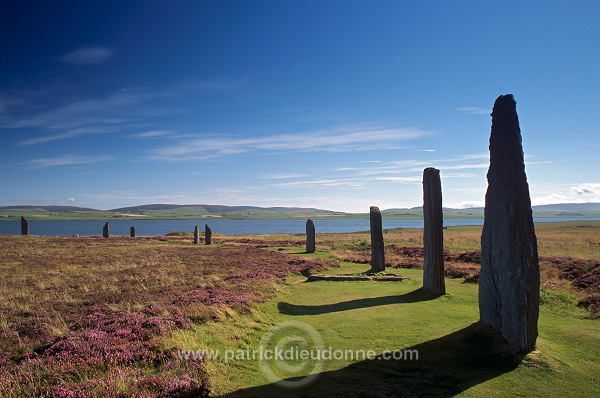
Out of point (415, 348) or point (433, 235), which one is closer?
point (415, 348)

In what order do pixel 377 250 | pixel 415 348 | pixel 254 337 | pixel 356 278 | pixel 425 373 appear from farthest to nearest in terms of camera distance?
pixel 377 250 < pixel 356 278 < pixel 254 337 < pixel 415 348 < pixel 425 373

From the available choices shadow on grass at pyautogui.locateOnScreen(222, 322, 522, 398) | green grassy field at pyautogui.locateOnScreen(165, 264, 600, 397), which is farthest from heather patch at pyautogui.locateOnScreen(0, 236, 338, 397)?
shadow on grass at pyautogui.locateOnScreen(222, 322, 522, 398)

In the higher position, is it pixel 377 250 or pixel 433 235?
pixel 433 235

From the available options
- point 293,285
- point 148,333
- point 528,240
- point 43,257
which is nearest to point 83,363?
point 148,333

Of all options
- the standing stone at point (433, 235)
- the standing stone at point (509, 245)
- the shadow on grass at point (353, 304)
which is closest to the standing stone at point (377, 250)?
the standing stone at point (433, 235)

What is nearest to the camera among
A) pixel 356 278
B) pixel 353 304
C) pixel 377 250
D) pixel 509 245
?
pixel 509 245

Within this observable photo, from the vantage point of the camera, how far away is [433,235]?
15133mm

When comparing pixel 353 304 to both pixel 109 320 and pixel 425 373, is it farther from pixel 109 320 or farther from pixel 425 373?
pixel 109 320

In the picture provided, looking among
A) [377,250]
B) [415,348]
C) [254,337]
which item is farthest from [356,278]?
[254,337]

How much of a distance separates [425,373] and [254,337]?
4.41 meters

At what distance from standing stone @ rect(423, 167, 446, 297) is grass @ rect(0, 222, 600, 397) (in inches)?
27.8

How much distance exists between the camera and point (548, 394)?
6402 millimetres

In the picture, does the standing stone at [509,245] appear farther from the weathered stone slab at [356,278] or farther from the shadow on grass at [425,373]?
the weathered stone slab at [356,278]

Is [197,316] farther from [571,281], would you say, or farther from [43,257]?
[43,257]
